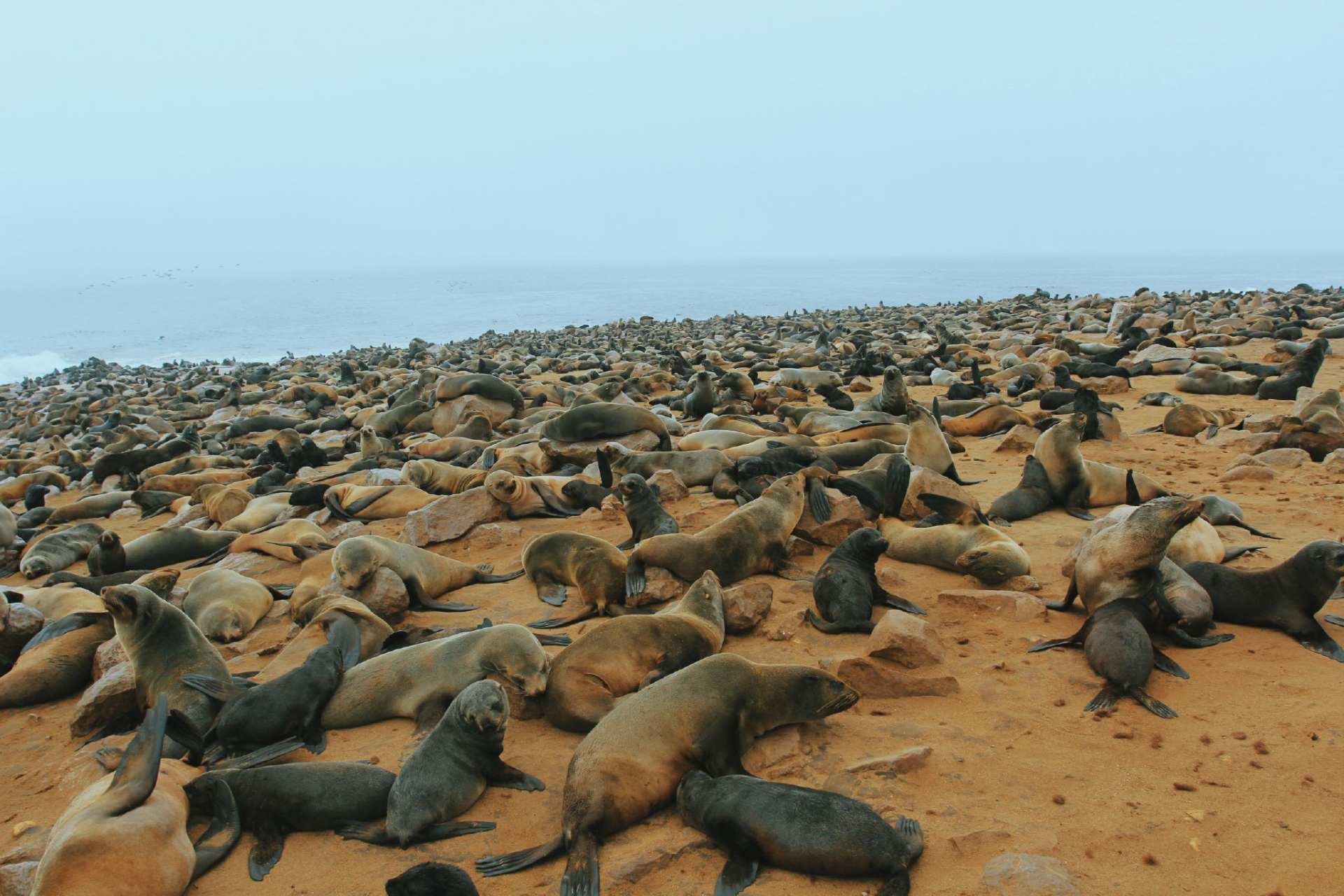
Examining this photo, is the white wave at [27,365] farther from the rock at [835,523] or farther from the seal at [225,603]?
the rock at [835,523]

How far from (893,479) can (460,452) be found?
17.7 ft

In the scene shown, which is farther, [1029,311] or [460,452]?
[1029,311]

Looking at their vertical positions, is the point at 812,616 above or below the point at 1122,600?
below

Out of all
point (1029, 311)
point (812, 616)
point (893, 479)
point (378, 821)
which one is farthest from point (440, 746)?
point (1029, 311)

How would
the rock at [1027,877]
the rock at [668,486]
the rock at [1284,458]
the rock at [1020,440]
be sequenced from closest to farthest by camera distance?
1. the rock at [1027,877]
2. the rock at [668,486]
3. the rock at [1284,458]
4. the rock at [1020,440]

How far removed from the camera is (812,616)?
4621 mm

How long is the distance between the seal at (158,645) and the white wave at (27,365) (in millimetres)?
42836

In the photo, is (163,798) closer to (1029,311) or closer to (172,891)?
(172,891)

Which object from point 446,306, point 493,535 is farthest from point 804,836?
point 446,306

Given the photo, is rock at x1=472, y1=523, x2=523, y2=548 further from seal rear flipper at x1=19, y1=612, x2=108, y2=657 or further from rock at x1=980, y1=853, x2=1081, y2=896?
rock at x1=980, y1=853, x2=1081, y2=896

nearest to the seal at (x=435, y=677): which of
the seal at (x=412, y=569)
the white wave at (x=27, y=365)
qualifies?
the seal at (x=412, y=569)

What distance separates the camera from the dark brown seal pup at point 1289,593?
161 inches

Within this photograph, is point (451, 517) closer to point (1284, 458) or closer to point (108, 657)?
point (108, 657)

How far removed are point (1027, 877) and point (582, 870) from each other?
1405mm
